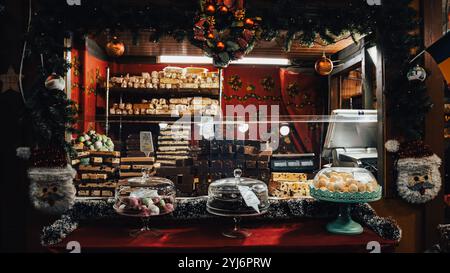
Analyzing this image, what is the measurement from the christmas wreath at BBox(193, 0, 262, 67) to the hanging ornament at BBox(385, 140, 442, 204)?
5.74ft

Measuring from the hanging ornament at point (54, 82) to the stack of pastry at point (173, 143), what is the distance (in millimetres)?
2658

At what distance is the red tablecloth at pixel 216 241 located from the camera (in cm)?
247

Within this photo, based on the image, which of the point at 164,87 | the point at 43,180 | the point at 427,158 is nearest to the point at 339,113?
the point at 427,158

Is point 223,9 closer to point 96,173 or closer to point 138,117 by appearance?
point 96,173

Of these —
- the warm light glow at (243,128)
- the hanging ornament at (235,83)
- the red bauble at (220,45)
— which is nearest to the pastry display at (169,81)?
the warm light glow at (243,128)

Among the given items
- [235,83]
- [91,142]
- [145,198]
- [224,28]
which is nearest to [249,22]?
[224,28]

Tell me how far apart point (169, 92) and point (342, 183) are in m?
4.10

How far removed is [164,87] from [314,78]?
3273 mm

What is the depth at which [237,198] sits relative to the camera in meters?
2.71

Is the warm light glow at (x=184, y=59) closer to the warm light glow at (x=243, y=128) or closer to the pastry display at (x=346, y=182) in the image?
the warm light glow at (x=243, y=128)

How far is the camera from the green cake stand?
262 cm

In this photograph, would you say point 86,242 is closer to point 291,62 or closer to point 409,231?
point 409,231
